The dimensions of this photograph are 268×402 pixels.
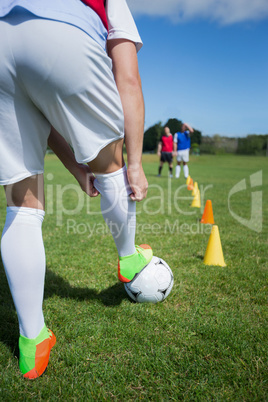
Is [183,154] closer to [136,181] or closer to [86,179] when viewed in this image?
[86,179]

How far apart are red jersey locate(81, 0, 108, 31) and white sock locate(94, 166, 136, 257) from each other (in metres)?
0.68

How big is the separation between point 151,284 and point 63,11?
1.58m

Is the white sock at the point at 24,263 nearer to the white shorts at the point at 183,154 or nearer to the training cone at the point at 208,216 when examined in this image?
the training cone at the point at 208,216

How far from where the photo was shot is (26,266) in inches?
52.7

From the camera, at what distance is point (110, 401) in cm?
129

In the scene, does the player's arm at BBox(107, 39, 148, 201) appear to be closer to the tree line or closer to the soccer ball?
the soccer ball

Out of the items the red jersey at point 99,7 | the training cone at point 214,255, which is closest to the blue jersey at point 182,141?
the training cone at point 214,255

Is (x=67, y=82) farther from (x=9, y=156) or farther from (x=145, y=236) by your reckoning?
(x=145, y=236)

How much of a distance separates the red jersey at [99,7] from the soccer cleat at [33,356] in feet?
4.85

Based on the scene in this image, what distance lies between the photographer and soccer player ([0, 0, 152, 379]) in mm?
1112

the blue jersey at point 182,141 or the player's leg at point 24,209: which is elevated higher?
the blue jersey at point 182,141

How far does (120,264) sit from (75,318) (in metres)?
0.53

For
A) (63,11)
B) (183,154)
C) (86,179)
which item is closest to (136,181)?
(86,179)

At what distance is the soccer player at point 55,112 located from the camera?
1.11 meters
